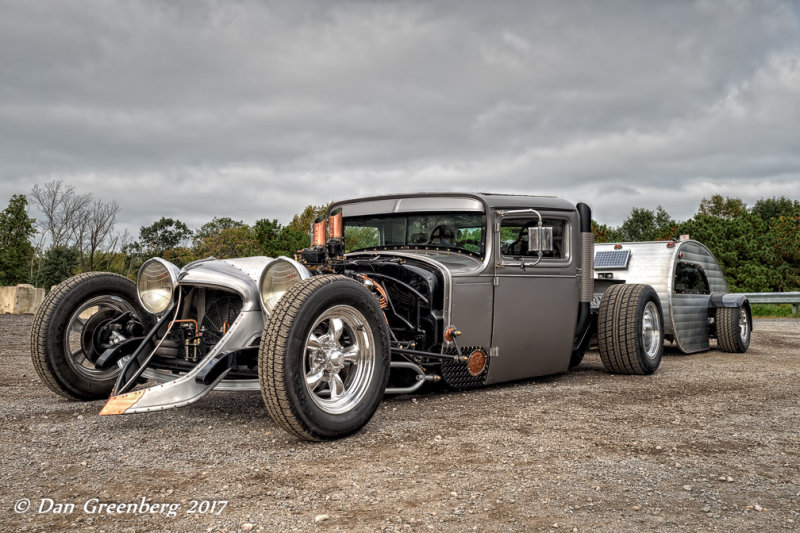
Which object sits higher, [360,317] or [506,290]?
[506,290]

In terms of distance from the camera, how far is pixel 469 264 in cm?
582

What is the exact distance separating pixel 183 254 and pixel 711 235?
33409 millimetres

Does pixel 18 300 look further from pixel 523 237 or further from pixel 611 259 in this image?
pixel 523 237

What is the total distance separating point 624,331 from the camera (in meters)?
7.04

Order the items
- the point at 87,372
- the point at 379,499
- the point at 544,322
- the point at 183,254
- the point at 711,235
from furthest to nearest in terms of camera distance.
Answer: the point at 183,254 → the point at 711,235 → the point at 544,322 → the point at 87,372 → the point at 379,499

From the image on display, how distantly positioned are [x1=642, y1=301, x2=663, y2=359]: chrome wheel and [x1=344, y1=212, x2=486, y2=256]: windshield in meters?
2.81

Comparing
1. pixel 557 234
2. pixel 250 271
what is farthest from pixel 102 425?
pixel 557 234

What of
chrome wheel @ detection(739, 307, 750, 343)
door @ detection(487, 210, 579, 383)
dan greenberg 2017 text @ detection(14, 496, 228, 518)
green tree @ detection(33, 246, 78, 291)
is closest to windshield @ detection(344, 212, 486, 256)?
door @ detection(487, 210, 579, 383)

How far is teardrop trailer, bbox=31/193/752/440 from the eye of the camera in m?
4.18

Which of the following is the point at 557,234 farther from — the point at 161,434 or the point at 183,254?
the point at 183,254

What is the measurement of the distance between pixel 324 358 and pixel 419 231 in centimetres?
229

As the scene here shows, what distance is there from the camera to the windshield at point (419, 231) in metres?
6.01

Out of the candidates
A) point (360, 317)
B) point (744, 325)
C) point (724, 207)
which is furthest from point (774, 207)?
point (360, 317)

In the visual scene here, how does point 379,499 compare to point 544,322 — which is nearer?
point 379,499
